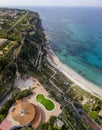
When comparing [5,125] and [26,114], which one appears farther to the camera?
[26,114]

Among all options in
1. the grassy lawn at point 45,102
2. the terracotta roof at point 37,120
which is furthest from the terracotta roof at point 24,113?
the grassy lawn at point 45,102

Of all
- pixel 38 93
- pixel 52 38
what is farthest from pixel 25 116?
pixel 52 38

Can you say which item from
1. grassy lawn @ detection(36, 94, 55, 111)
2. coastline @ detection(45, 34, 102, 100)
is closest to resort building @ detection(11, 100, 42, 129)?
grassy lawn @ detection(36, 94, 55, 111)

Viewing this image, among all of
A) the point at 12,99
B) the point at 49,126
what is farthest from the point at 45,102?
the point at 49,126

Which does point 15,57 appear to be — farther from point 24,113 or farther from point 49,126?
point 49,126

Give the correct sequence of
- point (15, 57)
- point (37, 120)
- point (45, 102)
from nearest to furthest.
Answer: point (37, 120) → point (45, 102) → point (15, 57)

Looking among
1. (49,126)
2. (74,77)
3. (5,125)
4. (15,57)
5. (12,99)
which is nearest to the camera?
(49,126)
